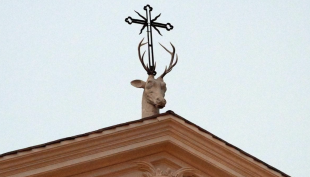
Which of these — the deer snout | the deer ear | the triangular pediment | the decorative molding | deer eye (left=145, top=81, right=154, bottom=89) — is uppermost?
the deer ear

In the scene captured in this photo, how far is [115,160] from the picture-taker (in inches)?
548

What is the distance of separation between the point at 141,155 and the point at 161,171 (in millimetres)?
418

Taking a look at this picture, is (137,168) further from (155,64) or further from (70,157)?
(155,64)

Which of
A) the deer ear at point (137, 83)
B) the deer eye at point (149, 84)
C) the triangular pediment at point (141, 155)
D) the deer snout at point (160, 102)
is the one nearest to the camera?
the triangular pediment at point (141, 155)

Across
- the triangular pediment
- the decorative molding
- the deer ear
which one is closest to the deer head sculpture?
the deer ear

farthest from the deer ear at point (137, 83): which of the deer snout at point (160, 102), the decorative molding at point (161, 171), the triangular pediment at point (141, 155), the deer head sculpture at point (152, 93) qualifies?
the decorative molding at point (161, 171)

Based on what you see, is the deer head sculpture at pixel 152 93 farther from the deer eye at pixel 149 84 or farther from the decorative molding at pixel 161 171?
the decorative molding at pixel 161 171

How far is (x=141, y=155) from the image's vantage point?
551 inches

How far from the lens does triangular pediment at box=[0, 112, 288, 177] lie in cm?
1386

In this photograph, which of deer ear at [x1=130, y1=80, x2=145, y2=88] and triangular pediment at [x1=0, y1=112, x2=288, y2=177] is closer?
triangular pediment at [x1=0, y1=112, x2=288, y2=177]

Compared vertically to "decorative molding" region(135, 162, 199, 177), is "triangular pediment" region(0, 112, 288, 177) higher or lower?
higher

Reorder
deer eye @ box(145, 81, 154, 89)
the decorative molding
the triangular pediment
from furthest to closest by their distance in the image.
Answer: deer eye @ box(145, 81, 154, 89) → the triangular pediment → the decorative molding

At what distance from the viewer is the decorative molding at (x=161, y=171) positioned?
13711mm

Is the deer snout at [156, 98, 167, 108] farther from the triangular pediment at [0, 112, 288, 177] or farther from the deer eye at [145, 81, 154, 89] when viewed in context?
the triangular pediment at [0, 112, 288, 177]
